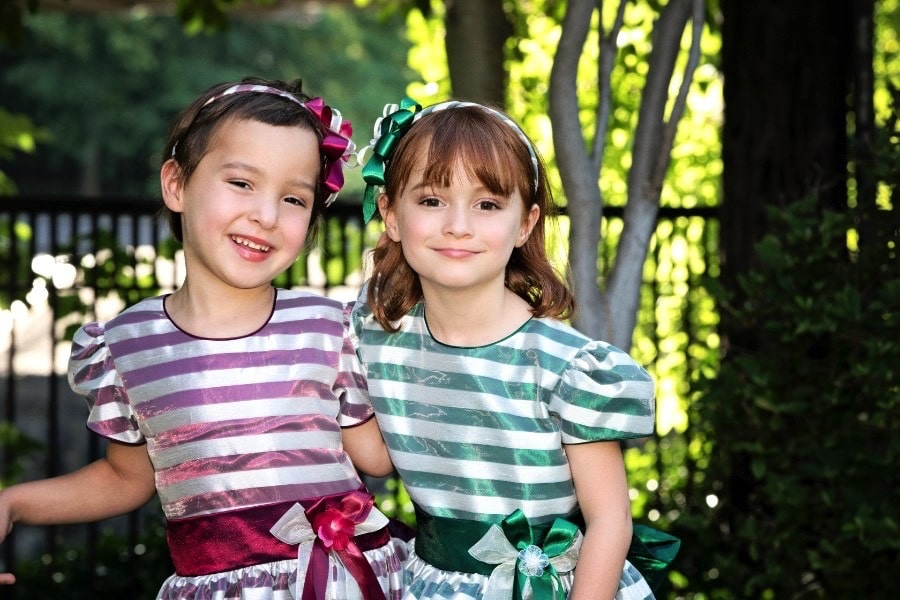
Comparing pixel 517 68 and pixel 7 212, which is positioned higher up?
→ pixel 517 68

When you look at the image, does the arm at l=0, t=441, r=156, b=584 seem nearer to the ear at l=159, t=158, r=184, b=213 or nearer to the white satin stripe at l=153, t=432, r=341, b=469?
the white satin stripe at l=153, t=432, r=341, b=469

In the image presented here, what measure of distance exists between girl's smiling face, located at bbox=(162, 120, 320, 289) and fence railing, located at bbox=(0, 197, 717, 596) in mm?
2022

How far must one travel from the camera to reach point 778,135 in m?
3.92

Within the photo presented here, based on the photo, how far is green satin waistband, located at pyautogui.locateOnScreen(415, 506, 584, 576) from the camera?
2.29 metres

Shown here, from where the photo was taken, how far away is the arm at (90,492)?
241 cm

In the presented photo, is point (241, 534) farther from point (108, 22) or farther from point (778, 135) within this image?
point (108, 22)

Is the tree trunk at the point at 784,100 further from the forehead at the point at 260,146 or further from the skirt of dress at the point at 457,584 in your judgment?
the forehead at the point at 260,146

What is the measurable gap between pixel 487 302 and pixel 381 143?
1.28ft

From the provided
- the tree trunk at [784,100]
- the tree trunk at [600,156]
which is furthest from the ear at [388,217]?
the tree trunk at [784,100]

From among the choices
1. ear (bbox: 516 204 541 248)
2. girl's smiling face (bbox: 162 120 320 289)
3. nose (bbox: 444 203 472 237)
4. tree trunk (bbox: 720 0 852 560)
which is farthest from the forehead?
tree trunk (bbox: 720 0 852 560)

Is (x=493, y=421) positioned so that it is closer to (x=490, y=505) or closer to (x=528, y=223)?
(x=490, y=505)

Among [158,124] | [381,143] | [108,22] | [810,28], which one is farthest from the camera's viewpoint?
[158,124]

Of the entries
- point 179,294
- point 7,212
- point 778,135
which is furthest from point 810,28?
point 7,212

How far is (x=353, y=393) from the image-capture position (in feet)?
8.01
